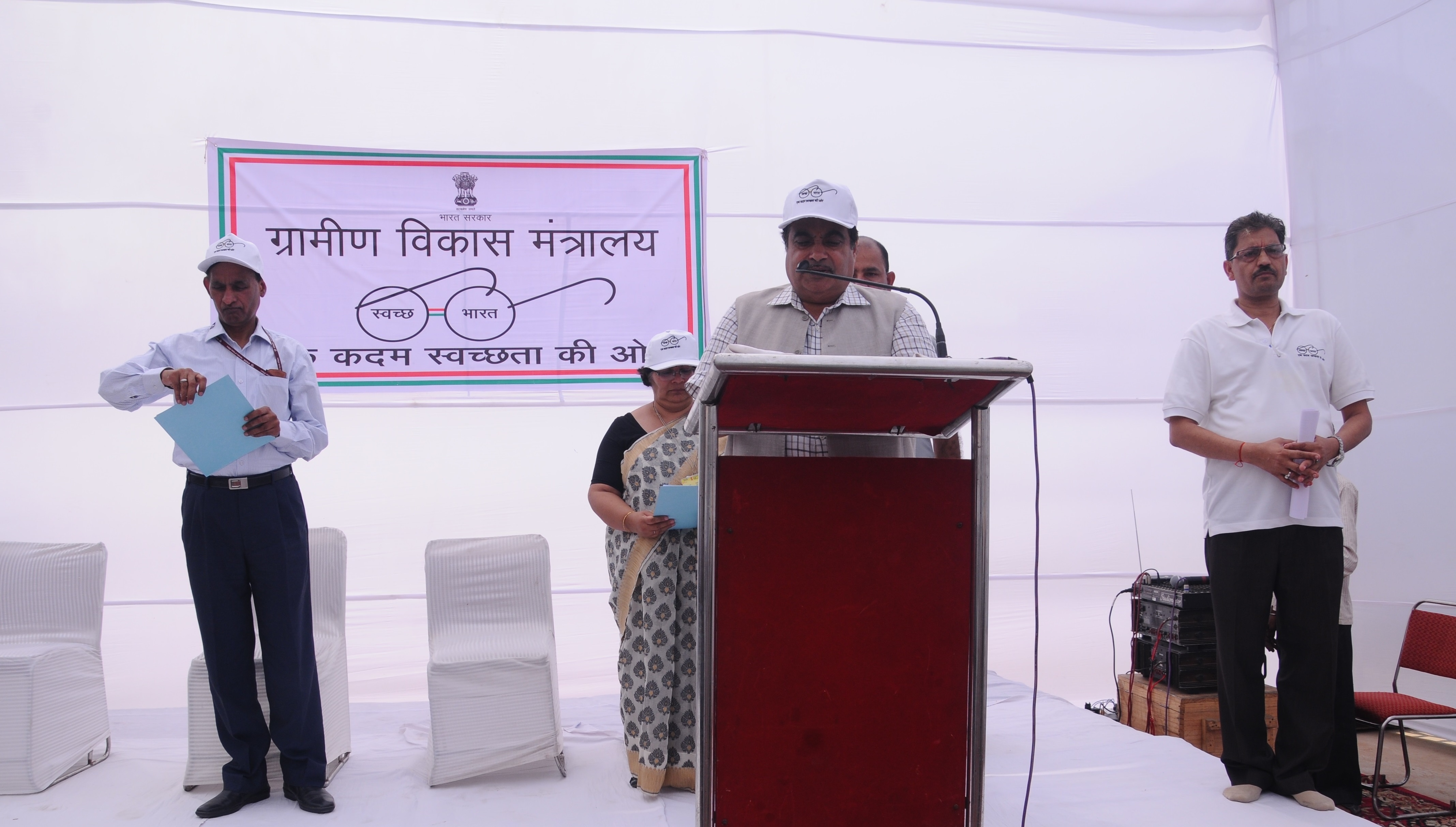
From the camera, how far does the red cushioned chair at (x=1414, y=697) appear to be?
2.83 m

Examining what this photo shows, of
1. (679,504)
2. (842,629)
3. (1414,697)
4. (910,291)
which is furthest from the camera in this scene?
(1414,697)

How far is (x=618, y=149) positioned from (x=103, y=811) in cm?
311

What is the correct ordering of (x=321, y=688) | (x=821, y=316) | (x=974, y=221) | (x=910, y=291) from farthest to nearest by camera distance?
1. (x=974, y=221)
2. (x=321, y=688)
3. (x=821, y=316)
4. (x=910, y=291)

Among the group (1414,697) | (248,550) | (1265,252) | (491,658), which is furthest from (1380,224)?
(248,550)

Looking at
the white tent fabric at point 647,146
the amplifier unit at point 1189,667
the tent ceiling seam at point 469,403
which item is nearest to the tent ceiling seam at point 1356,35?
the white tent fabric at point 647,146

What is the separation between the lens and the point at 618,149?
4152mm

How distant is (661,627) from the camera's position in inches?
110

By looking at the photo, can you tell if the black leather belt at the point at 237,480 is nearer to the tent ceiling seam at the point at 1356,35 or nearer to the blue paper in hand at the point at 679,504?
the blue paper in hand at the point at 679,504

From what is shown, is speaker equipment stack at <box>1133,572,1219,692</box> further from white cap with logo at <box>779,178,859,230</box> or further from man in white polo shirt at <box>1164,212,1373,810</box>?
white cap with logo at <box>779,178,859,230</box>

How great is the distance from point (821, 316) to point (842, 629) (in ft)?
2.41

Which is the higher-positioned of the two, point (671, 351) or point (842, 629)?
point (671, 351)

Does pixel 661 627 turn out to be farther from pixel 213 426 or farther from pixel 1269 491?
pixel 1269 491

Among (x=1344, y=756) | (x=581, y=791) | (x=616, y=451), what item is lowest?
(x=581, y=791)

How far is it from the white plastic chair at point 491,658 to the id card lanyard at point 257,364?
0.77m
